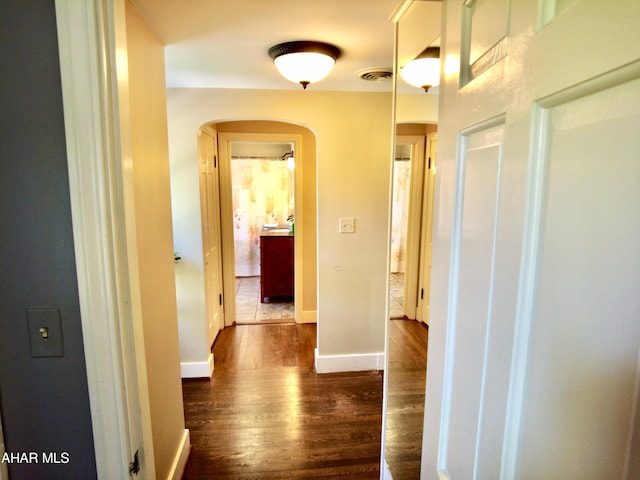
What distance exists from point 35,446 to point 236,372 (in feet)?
6.82

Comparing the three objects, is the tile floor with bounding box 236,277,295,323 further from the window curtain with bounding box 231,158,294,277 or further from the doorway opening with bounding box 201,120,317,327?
the window curtain with bounding box 231,158,294,277

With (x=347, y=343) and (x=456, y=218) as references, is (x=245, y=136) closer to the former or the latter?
(x=347, y=343)

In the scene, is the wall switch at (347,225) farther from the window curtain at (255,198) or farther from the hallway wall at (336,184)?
the window curtain at (255,198)

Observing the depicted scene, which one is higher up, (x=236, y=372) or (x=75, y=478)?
(x=75, y=478)

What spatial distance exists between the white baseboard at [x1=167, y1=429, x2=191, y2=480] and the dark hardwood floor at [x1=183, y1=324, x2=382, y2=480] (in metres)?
0.06

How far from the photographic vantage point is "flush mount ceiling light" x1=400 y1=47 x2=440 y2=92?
113cm

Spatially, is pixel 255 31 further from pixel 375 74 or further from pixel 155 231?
pixel 155 231

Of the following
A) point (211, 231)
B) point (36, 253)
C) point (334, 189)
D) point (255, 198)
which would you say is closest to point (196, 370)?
point (211, 231)

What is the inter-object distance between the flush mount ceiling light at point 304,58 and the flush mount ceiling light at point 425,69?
1.84ft

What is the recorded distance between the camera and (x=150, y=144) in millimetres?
1448

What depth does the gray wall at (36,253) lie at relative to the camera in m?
0.76

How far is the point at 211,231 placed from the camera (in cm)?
326

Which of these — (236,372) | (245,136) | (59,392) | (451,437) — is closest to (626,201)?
(451,437)

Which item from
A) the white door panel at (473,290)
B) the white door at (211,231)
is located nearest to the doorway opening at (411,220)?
the white door panel at (473,290)
